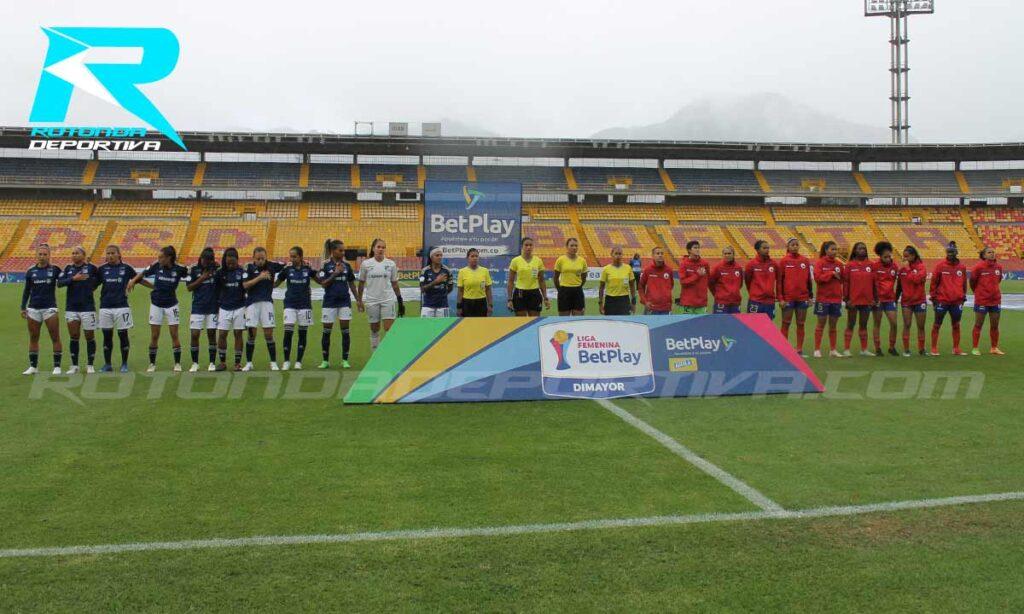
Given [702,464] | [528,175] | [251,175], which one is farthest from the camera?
[528,175]

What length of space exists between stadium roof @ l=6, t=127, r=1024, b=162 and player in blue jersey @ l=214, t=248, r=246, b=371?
41224mm

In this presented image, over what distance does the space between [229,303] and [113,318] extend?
174 centimetres

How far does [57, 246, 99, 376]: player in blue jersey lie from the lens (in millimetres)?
10492

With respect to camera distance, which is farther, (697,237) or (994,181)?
(994,181)

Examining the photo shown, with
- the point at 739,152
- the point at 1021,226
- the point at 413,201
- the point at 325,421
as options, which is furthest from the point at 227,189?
the point at 1021,226

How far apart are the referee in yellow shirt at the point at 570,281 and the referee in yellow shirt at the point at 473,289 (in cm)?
121

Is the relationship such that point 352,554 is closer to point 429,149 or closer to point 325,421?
point 325,421

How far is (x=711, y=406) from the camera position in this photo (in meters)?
7.97

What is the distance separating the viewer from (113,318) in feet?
34.8

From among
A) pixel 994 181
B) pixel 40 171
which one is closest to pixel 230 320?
pixel 40 171

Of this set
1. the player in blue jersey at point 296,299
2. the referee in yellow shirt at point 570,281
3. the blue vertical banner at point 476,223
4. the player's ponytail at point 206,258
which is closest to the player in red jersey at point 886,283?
the referee in yellow shirt at point 570,281

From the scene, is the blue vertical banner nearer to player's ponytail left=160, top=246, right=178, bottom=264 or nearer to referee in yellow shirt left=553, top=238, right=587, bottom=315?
referee in yellow shirt left=553, top=238, right=587, bottom=315

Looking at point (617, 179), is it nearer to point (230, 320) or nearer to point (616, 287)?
point (616, 287)

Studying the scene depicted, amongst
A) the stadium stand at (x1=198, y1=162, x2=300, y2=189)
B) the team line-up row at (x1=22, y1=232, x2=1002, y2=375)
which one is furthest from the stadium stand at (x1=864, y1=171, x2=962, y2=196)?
the team line-up row at (x1=22, y1=232, x2=1002, y2=375)
